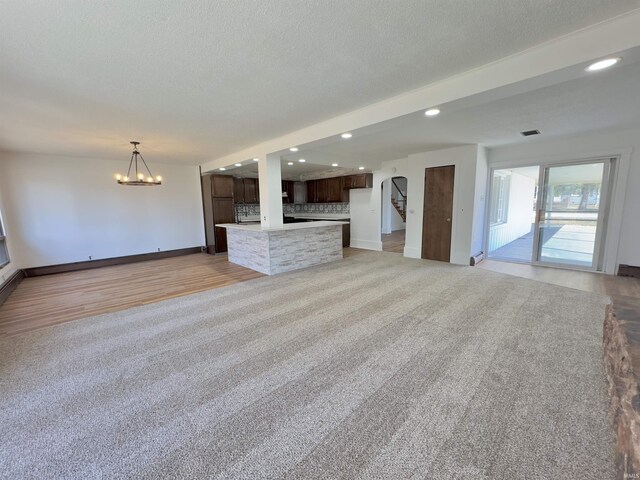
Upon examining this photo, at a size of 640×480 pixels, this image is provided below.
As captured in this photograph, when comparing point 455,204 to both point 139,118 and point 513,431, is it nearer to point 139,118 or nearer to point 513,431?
point 513,431

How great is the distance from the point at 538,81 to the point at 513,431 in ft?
8.63

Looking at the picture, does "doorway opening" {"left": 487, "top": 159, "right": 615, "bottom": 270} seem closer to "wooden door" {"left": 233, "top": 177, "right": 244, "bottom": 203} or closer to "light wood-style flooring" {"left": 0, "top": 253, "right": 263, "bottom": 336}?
"light wood-style flooring" {"left": 0, "top": 253, "right": 263, "bottom": 336}

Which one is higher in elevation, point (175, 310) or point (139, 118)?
point (139, 118)

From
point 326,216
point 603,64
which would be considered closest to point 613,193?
point 603,64

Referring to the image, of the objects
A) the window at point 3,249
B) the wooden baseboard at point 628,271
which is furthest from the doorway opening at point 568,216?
the window at point 3,249

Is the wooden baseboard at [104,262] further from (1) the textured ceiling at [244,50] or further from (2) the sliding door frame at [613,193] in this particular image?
(2) the sliding door frame at [613,193]

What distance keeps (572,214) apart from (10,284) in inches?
414

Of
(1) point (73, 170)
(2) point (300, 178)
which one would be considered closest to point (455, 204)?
(2) point (300, 178)

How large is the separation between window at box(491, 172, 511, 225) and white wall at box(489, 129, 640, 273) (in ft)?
4.87

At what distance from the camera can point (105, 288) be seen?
4.51m

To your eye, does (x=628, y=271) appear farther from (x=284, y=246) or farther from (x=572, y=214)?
(x=284, y=246)

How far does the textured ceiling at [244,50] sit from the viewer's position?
1612mm

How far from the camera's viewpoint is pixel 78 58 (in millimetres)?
2051

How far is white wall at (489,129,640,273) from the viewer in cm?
438
